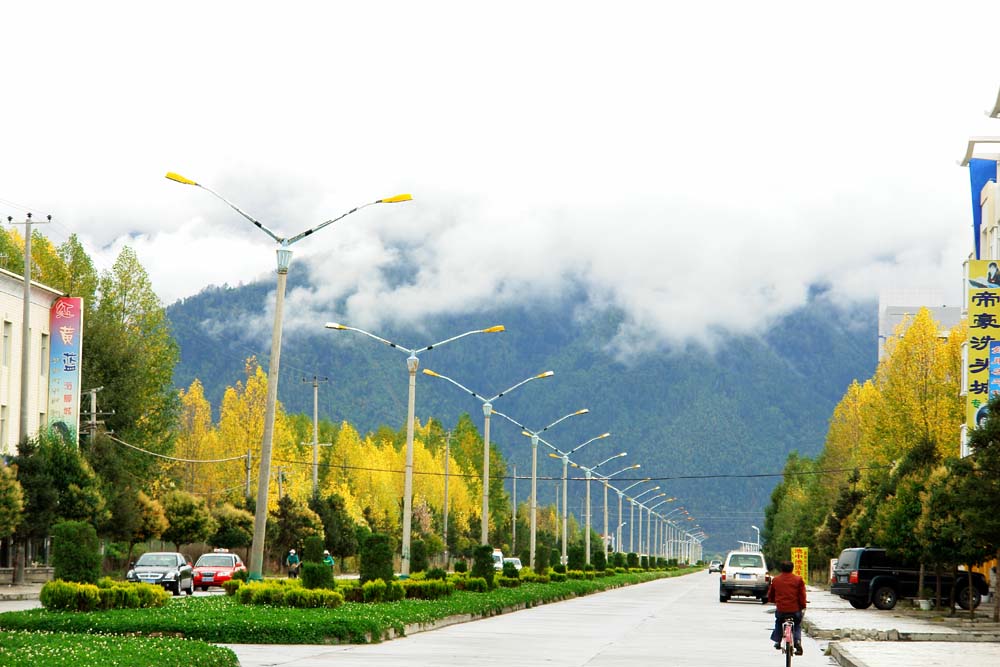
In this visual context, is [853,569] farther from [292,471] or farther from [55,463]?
[292,471]

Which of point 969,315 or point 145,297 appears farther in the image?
point 145,297

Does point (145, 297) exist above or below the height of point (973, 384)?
above

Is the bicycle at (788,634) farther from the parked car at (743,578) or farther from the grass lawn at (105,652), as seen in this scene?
the parked car at (743,578)

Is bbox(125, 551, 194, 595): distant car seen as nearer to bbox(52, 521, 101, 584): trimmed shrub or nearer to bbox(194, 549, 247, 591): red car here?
bbox(194, 549, 247, 591): red car

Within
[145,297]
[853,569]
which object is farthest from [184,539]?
[853,569]

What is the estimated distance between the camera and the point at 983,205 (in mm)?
70625

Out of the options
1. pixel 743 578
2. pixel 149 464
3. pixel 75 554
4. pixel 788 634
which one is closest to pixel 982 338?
pixel 743 578

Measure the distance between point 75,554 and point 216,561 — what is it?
99.7 feet

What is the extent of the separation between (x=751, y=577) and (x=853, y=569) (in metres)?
7.32

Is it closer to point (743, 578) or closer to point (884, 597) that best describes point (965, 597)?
point (884, 597)

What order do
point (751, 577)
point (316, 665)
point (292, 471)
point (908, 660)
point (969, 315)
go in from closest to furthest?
point (316, 665)
point (908, 660)
point (969, 315)
point (751, 577)
point (292, 471)

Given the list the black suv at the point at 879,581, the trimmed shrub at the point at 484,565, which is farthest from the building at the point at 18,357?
the black suv at the point at 879,581

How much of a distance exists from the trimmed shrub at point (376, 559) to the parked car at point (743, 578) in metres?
21.2

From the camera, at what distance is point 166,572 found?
4856 centimetres
